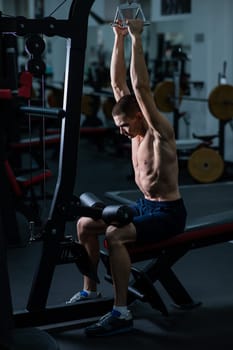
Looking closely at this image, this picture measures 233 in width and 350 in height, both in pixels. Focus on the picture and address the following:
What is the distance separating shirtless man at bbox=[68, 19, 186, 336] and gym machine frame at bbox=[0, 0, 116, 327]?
155 mm

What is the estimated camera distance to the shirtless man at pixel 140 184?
2.67 meters

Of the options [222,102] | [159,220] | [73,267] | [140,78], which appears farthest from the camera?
[222,102]

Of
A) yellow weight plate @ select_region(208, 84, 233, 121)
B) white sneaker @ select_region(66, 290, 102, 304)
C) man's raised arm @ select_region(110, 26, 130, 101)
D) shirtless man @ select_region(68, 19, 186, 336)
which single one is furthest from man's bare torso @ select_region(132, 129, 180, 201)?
yellow weight plate @ select_region(208, 84, 233, 121)

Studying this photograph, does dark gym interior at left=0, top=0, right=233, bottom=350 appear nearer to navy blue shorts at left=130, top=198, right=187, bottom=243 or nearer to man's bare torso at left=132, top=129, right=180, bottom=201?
navy blue shorts at left=130, top=198, right=187, bottom=243

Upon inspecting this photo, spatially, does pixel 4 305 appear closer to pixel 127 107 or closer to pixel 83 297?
pixel 83 297

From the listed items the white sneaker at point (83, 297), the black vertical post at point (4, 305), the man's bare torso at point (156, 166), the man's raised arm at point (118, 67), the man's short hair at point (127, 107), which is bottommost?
the white sneaker at point (83, 297)

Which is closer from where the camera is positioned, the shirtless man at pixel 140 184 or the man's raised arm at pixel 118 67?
the shirtless man at pixel 140 184

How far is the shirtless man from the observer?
8.76 ft

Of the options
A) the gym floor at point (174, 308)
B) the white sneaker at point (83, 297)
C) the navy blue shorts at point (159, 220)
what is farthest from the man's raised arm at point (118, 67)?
the white sneaker at point (83, 297)

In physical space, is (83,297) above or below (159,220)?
below

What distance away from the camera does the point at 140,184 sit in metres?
2.89

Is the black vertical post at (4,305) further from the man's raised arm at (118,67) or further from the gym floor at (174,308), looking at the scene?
the man's raised arm at (118,67)


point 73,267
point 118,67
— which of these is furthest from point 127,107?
point 73,267

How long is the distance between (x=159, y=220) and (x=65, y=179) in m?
0.43
